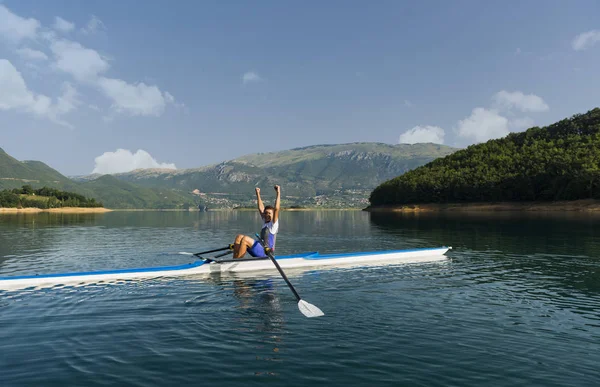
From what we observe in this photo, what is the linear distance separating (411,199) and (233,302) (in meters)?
134

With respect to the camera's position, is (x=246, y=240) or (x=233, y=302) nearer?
(x=233, y=302)

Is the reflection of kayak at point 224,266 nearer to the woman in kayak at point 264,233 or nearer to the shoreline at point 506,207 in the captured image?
the woman in kayak at point 264,233

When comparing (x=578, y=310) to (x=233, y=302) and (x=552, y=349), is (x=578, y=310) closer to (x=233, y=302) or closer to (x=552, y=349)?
(x=552, y=349)

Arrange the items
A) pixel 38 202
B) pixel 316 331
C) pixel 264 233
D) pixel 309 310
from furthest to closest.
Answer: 1. pixel 38 202
2. pixel 264 233
3. pixel 309 310
4. pixel 316 331

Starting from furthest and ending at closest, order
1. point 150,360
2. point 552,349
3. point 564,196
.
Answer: point 564,196, point 552,349, point 150,360

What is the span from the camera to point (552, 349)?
9453 mm

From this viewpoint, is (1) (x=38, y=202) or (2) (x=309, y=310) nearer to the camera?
(2) (x=309, y=310)

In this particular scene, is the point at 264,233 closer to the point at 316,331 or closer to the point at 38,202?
the point at 316,331

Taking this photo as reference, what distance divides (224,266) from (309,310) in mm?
8035

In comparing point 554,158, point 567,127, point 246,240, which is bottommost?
point 246,240

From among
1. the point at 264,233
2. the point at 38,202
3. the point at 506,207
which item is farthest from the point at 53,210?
the point at 264,233

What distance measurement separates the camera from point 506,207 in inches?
4579

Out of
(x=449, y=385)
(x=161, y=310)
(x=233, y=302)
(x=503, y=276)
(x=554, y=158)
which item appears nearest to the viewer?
(x=449, y=385)

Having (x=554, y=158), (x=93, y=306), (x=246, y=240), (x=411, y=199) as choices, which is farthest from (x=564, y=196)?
(x=93, y=306)
